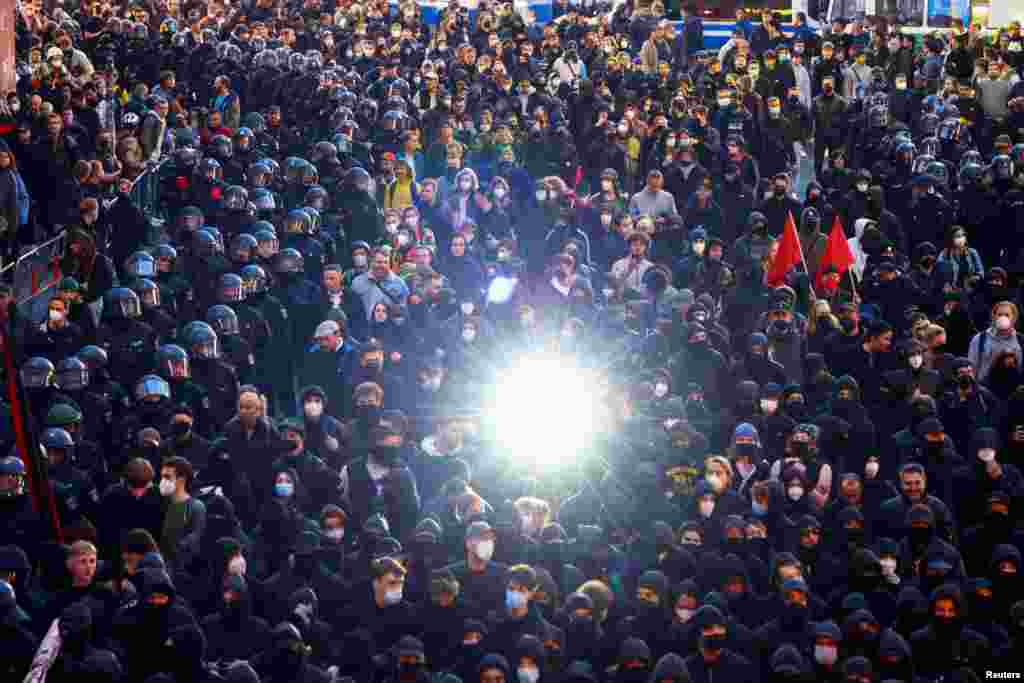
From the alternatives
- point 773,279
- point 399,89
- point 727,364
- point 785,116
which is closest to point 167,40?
point 399,89

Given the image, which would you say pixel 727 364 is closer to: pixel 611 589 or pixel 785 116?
pixel 611 589

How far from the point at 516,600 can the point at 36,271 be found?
8187mm

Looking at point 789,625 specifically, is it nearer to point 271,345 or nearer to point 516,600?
point 516,600

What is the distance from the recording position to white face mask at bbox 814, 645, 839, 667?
1470 cm

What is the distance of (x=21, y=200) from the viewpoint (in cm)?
2156

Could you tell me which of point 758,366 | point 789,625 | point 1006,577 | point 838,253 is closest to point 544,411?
point 758,366

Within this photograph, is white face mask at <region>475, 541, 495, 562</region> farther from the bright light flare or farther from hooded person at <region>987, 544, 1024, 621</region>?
hooded person at <region>987, 544, 1024, 621</region>

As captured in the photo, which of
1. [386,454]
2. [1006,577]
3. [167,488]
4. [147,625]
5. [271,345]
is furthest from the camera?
[271,345]

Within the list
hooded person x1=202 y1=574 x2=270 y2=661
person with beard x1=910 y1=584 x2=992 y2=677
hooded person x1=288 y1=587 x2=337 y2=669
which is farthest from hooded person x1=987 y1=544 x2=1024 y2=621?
hooded person x1=202 y1=574 x2=270 y2=661

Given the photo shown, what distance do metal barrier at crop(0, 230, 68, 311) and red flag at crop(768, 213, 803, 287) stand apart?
256 inches

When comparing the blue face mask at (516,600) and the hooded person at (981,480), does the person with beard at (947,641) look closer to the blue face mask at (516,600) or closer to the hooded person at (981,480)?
the hooded person at (981,480)

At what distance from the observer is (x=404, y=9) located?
31.3 meters

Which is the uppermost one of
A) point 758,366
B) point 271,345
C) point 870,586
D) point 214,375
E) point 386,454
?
point 758,366

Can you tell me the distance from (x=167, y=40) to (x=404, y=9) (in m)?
3.91
